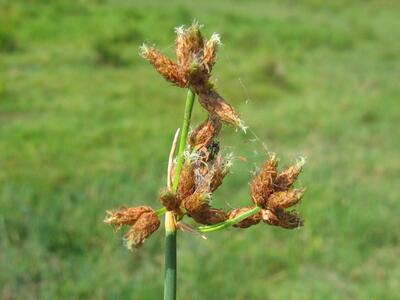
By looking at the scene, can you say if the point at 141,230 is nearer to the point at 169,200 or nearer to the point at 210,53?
the point at 169,200

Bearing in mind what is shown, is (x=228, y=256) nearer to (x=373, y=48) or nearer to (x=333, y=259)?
(x=333, y=259)

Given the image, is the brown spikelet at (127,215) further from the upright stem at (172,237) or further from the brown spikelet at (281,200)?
the brown spikelet at (281,200)

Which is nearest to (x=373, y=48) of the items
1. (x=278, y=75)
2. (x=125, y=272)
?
(x=278, y=75)

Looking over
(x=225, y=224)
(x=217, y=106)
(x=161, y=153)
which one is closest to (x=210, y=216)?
(x=225, y=224)

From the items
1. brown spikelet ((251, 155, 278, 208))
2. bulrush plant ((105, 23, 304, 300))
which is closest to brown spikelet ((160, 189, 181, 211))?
bulrush plant ((105, 23, 304, 300))

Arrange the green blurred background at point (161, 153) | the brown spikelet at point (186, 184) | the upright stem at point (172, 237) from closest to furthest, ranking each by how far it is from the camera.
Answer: the upright stem at point (172, 237), the brown spikelet at point (186, 184), the green blurred background at point (161, 153)

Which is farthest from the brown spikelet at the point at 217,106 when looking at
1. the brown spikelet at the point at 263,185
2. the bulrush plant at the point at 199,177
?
the brown spikelet at the point at 263,185
